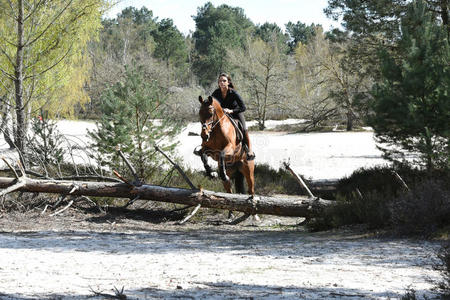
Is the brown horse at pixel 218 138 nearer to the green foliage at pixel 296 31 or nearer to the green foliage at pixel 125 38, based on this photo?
the green foliage at pixel 125 38

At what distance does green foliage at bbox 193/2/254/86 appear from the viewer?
238ft

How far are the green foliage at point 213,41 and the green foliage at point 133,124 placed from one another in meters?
47.8

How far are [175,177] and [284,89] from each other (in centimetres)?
3927

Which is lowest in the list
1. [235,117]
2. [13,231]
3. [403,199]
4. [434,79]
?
[13,231]

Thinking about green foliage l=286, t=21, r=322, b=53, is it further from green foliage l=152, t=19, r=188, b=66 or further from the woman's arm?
the woman's arm

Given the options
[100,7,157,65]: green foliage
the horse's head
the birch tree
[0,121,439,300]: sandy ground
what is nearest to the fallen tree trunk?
[0,121,439,300]: sandy ground

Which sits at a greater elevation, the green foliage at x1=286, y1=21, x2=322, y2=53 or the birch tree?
the green foliage at x1=286, y1=21, x2=322, y2=53

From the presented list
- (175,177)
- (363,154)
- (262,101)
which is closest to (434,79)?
(175,177)

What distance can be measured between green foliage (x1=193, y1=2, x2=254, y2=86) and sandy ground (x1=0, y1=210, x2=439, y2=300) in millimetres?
53672

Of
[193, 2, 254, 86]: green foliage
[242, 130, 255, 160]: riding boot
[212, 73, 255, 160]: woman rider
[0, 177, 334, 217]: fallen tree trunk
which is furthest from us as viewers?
[193, 2, 254, 86]: green foliage

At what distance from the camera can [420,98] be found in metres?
12.3

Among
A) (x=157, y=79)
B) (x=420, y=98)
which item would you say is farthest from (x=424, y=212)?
(x=157, y=79)

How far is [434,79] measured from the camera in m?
12.3

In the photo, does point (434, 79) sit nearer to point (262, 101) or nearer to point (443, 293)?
point (443, 293)
